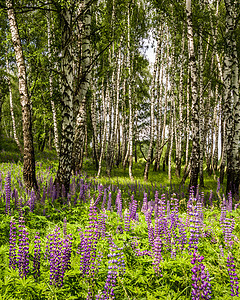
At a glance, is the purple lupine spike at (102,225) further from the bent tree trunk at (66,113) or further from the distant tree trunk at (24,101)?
the distant tree trunk at (24,101)

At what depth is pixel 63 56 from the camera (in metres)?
6.43

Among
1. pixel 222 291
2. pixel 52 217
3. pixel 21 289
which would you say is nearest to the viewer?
pixel 21 289

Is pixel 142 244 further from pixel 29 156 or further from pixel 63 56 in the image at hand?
pixel 63 56

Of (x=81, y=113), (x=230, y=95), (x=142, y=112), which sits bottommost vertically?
(x=81, y=113)

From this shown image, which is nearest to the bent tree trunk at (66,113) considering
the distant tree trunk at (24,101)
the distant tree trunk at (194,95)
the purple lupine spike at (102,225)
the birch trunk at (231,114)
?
the distant tree trunk at (24,101)

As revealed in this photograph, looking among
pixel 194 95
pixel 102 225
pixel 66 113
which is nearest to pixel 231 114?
pixel 194 95

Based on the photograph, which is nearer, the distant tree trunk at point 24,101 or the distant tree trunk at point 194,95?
the distant tree trunk at point 24,101

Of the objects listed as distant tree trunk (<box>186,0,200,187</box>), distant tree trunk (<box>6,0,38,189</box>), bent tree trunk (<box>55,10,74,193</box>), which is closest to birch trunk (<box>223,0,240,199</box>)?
distant tree trunk (<box>186,0,200,187</box>)

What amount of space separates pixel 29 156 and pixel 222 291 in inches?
236

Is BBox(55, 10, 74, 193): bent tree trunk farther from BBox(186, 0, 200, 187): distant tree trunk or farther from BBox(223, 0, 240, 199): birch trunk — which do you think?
BBox(223, 0, 240, 199): birch trunk

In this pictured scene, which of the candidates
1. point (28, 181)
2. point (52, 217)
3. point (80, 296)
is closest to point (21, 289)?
point (80, 296)

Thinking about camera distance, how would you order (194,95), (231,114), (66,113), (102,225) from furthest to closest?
(194,95) → (231,114) → (66,113) → (102,225)

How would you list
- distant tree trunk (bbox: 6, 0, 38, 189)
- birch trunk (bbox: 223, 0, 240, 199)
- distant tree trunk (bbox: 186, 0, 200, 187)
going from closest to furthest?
distant tree trunk (bbox: 6, 0, 38, 189) → birch trunk (bbox: 223, 0, 240, 199) → distant tree trunk (bbox: 186, 0, 200, 187)

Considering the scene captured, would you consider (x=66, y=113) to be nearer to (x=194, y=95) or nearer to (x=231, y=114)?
(x=194, y=95)
